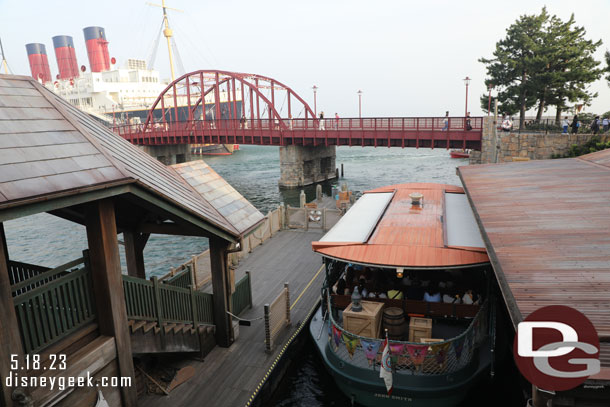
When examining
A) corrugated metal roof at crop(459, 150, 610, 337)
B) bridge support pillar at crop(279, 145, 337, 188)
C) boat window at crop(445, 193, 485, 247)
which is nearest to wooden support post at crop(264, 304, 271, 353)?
boat window at crop(445, 193, 485, 247)

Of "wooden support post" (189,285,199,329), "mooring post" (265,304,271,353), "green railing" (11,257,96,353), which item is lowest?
"mooring post" (265,304,271,353)

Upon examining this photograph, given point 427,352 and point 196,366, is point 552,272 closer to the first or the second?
point 427,352

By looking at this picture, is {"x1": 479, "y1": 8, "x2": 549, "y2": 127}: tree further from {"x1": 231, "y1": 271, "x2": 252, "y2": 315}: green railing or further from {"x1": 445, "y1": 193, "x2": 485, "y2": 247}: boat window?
{"x1": 231, "y1": 271, "x2": 252, "y2": 315}: green railing

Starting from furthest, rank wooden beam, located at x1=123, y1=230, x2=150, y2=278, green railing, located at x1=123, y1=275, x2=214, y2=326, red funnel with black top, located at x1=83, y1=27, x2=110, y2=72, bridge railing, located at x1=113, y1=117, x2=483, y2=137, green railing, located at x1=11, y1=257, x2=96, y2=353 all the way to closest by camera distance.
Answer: red funnel with black top, located at x1=83, y1=27, x2=110, y2=72, bridge railing, located at x1=113, y1=117, x2=483, y2=137, wooden beam, located at x1=123, y1=230, x2=150, y2=278, green railing, located at x1=123, y1=275, x2=214, y2=326, green railing, located at x1=11, y1=257, x2=96, y2=353

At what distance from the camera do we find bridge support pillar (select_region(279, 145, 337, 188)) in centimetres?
5100

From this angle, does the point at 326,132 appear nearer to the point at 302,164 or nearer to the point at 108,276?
the point at 302,164

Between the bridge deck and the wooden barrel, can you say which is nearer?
the wooden barrel

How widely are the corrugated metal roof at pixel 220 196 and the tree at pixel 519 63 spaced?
3702 cm

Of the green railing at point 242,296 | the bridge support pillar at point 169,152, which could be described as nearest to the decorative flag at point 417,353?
the green railing at point 242,296

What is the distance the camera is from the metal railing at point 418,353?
916 cm

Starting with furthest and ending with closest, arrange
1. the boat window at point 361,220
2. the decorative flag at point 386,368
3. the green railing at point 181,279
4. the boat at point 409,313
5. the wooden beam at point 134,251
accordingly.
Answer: the boat window at point 361,220
the green railing at point 181,279
the wooden beam at point 134,251
the boat at point 409,313
the decorative flag at point 386,368

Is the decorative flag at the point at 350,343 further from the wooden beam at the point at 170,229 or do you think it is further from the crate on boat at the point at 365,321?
the wooden beam at the point at 170,229

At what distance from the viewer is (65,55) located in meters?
153

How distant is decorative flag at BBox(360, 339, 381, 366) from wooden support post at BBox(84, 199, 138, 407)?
5096 millimetres
